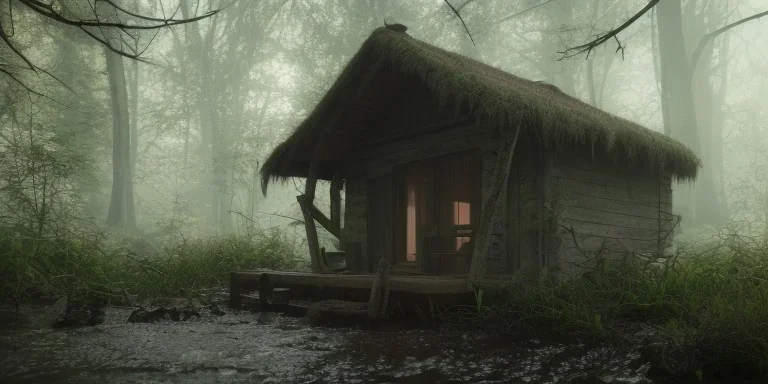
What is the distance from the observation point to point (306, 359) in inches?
170

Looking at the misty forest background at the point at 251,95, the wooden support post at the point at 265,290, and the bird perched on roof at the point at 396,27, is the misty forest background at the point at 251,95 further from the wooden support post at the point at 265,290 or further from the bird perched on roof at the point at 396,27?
the bird perched on roof at the point at 396,27

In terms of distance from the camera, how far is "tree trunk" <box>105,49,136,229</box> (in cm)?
1925

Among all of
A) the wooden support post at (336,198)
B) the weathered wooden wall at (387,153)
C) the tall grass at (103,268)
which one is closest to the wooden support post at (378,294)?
the weathered wooden wall at (387,153)

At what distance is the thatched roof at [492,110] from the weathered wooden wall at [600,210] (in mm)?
259

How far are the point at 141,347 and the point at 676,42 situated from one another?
18.1 m

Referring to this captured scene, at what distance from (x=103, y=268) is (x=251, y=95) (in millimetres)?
24645

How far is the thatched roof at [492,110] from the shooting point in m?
5.94

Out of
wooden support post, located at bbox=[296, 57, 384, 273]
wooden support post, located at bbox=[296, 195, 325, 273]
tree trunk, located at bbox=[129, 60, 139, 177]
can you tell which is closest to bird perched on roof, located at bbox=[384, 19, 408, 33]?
→ wooden support post, located at bbox=[296, 57, 384, 273]

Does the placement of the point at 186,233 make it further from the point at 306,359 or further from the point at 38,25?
the point at 306,359

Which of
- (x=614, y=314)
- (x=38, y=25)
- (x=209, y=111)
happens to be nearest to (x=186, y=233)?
(x=38, y=25)

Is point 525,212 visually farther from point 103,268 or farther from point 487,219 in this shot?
point 103,268

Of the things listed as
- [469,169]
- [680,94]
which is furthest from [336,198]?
[680,94]

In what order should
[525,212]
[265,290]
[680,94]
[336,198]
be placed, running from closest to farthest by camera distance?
[525,212], [265,290], [336,198], [680,94]

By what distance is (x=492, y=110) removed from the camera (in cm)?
586
